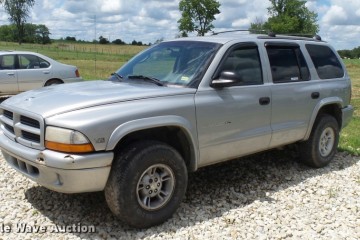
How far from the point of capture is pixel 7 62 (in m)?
12.5

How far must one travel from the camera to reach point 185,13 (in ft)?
237

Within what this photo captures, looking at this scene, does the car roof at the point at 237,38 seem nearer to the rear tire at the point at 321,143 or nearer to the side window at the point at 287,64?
the side window at the point at 287,64

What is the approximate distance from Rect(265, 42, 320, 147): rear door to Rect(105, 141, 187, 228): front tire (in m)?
1.66

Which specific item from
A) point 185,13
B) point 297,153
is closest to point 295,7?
point 185,13

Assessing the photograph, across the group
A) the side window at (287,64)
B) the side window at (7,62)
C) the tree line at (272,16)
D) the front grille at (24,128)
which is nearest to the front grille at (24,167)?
the front grille at (24,128)

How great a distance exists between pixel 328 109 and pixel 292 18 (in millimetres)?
67196

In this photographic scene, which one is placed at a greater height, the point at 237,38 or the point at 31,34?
the point at 31,34

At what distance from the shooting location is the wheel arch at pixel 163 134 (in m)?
3.73

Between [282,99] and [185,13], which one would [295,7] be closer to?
[185,13]

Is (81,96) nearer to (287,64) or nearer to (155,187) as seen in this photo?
(155,187)

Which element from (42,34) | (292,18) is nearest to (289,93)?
(292,18)

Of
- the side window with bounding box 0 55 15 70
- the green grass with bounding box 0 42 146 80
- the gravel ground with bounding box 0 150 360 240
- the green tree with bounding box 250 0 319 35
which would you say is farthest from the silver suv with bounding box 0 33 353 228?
the green tree with bounding box 250 0 319 35

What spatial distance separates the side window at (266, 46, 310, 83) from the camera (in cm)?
533

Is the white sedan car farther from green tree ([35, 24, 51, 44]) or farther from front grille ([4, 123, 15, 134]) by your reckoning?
green tree ([35, 24, 51, 44])
